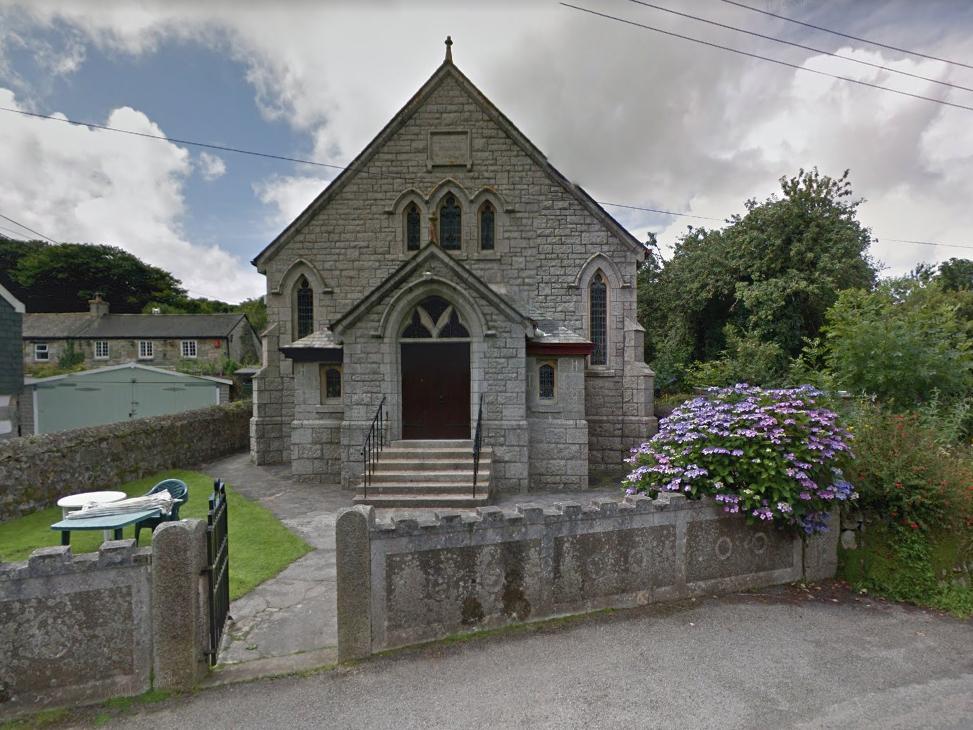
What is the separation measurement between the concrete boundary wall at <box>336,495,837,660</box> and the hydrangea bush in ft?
1.11

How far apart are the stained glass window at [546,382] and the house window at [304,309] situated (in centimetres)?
756

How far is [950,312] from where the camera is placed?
1230 cm

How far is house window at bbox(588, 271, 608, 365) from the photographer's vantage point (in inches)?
543

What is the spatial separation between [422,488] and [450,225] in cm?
837

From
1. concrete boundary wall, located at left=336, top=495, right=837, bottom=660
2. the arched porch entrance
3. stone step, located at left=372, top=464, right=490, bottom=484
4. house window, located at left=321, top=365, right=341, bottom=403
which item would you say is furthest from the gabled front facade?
concrete boundary wall, located at left=336, top=495, right=837, bottom=660

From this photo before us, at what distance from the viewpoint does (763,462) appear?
5348mm

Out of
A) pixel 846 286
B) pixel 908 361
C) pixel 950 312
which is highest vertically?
pixel 846 286

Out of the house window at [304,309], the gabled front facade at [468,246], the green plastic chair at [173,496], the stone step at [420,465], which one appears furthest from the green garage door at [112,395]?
the stone step at [420,465]

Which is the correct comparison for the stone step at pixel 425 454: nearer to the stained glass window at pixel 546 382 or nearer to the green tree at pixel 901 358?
the stained glass window at pixel 546 382

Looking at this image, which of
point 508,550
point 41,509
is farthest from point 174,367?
point 508,550

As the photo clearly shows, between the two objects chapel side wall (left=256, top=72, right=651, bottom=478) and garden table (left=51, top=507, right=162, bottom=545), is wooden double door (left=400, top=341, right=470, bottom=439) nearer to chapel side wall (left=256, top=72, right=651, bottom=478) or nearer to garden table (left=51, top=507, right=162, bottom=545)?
chapel side wall (left=256, top=72, right=651, bottom=478)

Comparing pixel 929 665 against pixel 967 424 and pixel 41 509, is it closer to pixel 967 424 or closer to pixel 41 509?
pixel 967 424

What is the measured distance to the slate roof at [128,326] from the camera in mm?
32125

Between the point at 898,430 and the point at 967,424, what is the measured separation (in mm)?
6983
